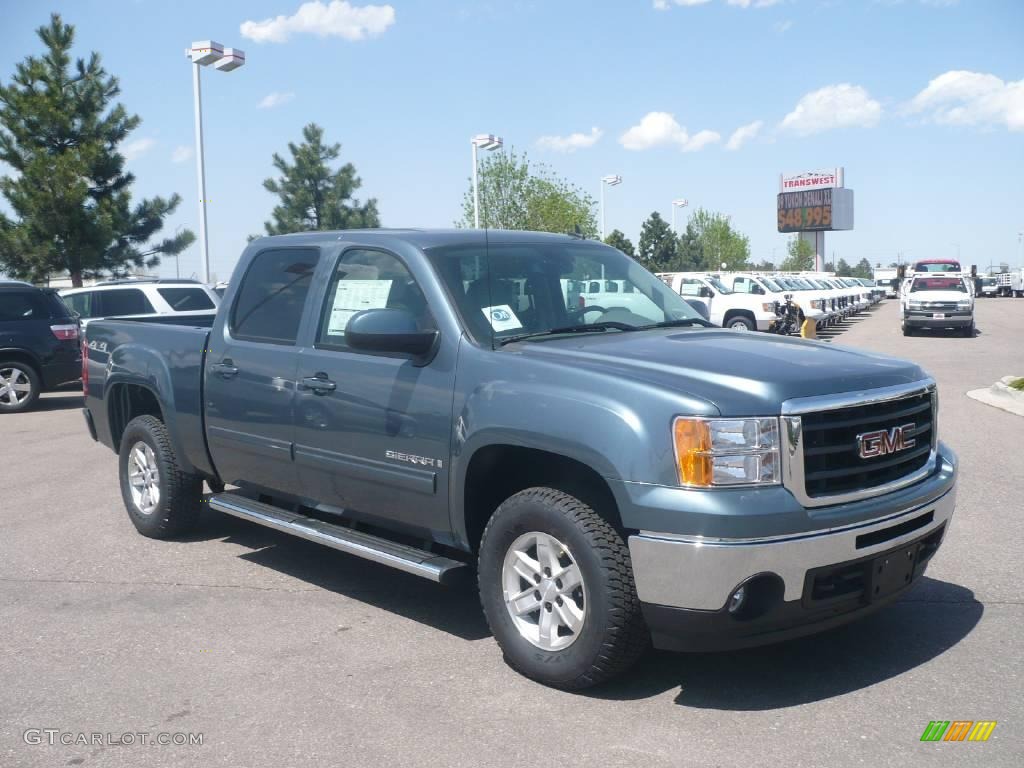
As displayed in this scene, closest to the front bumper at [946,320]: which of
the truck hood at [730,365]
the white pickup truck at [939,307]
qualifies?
the white pickup truck at [939,307]

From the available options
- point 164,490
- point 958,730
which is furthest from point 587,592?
point 164,490

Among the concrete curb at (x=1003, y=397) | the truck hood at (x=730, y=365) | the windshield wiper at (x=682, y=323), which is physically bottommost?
the concrete curb at (x=1003, y=397)

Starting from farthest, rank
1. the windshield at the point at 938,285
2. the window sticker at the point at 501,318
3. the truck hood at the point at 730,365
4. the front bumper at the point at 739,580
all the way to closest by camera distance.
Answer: the windshield at the point at 938,285 < the window sticker at the point at 501,318 < the truck hood at the point at 730,365 < the front bumper at the point at 739,580

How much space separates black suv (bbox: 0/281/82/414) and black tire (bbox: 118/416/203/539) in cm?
869

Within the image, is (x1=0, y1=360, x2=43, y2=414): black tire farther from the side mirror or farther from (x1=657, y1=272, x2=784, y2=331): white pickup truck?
(x1=657, y1=272, x2=784, y2=331): white pickup truck

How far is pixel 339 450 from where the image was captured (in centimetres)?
521

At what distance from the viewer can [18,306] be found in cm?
1484

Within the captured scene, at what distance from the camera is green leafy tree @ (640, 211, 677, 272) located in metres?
81.8

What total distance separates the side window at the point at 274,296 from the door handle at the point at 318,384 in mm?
331

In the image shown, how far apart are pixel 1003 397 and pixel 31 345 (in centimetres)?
1355

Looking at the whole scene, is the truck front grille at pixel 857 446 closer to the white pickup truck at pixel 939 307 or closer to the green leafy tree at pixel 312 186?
the white pickup truck at pixel 939 307

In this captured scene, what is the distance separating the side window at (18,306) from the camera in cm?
1470

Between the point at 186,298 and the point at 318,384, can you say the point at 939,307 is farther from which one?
the point at 318,384

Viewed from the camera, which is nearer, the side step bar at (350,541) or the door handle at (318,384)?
the side step bar at (350,541)
